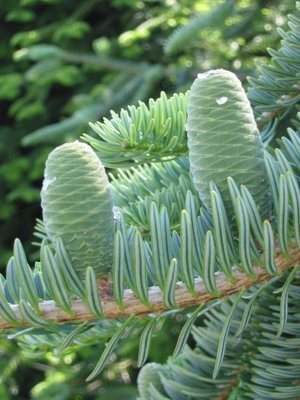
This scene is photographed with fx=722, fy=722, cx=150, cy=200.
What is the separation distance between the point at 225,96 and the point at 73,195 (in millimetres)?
59

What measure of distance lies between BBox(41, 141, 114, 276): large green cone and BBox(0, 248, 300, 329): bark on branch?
0.01 m

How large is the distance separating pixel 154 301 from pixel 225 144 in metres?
0.06

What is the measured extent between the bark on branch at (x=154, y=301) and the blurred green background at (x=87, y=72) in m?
0.76

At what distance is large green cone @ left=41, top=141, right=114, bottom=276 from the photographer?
0.23 meters

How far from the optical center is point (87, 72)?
1.90 metres

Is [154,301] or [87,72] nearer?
[154,301]

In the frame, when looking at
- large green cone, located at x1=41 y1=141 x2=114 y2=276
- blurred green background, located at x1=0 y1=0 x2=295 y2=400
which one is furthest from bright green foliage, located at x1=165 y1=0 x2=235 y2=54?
large green cone, located at x1=41 y1=141 x2=114 y2=276

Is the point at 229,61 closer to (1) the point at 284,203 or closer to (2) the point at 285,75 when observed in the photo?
(2) the point at 285,75

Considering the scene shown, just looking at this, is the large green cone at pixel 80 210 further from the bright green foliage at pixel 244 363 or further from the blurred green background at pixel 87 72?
the blurred green background at pixel 87 72

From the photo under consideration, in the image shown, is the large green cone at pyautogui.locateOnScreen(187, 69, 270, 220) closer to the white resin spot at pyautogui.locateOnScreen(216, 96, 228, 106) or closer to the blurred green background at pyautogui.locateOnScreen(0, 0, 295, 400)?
the white resin spot at pyautogui.locateOnScreen(216, 96, 228, 106)

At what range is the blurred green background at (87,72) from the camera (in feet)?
4.22

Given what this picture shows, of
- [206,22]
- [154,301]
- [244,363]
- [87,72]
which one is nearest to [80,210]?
[154,301]

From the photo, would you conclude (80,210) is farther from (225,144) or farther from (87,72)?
(87,72)

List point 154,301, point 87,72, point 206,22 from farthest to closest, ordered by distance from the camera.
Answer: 1. point 87,72
2. point 206,22
3. point 154,301
